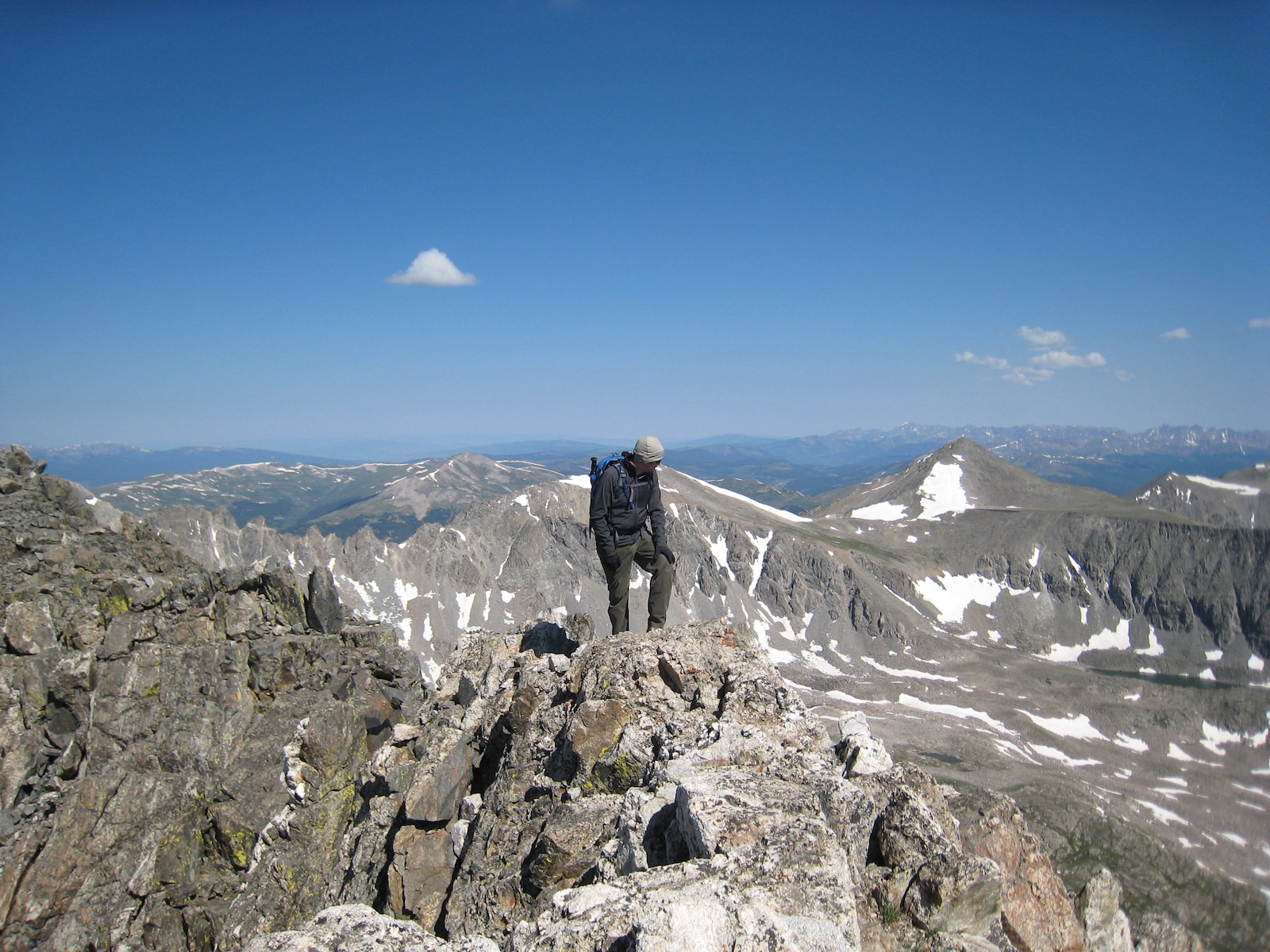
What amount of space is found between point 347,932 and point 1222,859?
142 meters

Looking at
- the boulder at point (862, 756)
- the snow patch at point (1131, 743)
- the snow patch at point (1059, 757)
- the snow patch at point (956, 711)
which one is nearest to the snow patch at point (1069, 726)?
the snow patch at point (1131, 743)

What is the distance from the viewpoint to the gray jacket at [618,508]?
1540cm

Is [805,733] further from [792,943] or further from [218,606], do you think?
[218,606]

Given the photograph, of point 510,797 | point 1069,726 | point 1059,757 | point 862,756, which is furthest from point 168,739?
point 1069,726

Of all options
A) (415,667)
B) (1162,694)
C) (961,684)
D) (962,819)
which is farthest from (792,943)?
(1162,694)

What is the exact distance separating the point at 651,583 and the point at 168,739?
685 inches

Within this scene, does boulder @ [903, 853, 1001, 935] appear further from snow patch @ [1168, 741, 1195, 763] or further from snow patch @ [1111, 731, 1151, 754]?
snow patch @ [1168, 741, 1195, 763]

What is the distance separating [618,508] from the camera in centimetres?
1558

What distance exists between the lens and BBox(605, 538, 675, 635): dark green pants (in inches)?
632

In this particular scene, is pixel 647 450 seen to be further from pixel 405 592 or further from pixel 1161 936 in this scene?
pixel 405 592

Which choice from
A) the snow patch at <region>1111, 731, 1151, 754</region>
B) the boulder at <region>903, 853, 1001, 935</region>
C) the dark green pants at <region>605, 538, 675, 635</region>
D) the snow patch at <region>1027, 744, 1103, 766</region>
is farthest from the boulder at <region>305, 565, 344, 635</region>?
the snow patch at <region>1111, 731, 1151, 754</region>

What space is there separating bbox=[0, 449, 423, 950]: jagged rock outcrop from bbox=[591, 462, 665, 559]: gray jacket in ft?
23.7

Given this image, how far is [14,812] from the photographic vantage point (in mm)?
21000

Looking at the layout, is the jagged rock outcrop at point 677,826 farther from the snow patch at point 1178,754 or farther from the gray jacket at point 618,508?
the snow patch at point 1178,754
